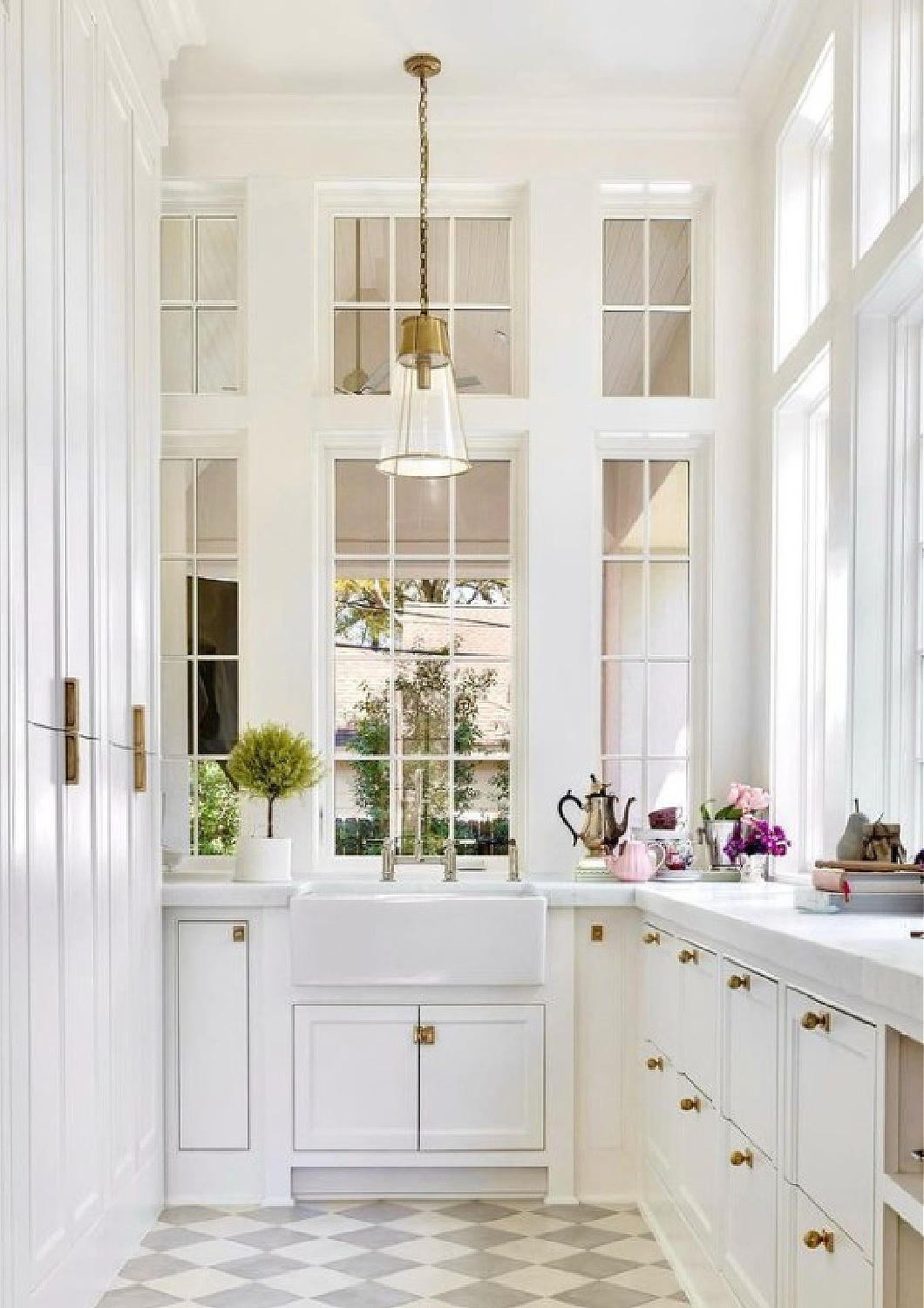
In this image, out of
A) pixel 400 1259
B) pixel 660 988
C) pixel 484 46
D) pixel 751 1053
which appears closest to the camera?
pixel 751 1053

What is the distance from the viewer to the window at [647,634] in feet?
15.7

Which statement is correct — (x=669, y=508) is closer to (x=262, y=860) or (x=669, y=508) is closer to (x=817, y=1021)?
(x=262, y=860)

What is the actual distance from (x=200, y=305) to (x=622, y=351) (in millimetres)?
1420

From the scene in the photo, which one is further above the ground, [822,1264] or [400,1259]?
[822,1264]

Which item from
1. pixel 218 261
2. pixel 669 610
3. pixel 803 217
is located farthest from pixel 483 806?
pixel 803 217

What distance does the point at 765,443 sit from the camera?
15.1 ft

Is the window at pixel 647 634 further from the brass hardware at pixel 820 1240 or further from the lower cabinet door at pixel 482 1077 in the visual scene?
the brass hardware at pixel 820 1240

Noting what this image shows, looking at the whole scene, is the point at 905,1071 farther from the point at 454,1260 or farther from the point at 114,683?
the point at 114,683

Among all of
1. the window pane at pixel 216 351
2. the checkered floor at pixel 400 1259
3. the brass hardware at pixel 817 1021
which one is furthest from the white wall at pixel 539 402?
the brass hardware at pixel 817 1021

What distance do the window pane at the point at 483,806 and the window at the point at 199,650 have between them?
2.45 feet

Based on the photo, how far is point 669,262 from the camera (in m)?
4.88

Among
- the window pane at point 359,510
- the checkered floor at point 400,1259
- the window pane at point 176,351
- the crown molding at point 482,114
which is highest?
the crown molding at point 482,114

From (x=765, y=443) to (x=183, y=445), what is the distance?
1.89m

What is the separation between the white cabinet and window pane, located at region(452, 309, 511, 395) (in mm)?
1969
